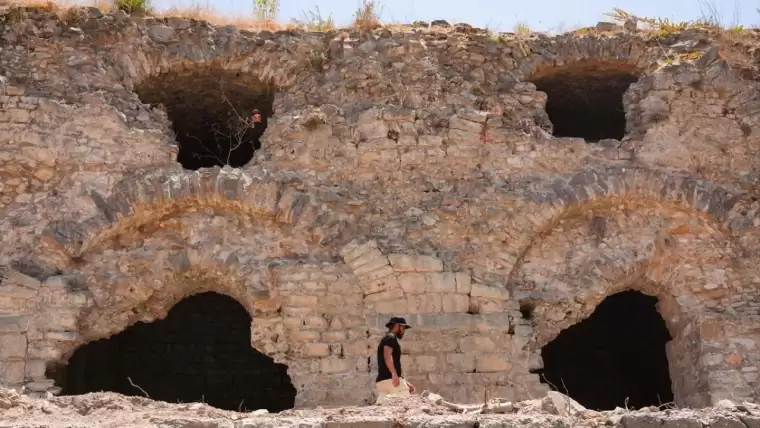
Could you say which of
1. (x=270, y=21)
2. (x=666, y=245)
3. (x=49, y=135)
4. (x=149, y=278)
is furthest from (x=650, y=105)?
(x=49, y=135)

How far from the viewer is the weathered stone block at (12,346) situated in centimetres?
812

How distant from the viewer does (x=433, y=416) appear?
546 centimetres

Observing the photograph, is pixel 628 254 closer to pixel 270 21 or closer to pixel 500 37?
pixel 500 37

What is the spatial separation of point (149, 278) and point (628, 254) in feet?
15.8

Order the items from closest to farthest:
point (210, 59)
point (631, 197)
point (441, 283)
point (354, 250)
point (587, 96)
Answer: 1. point (441, 283)
2. point (354, 250)
3. point (631, 197)
4. point (210, 59)
5. point (587, 96)

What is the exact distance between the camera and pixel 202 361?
1233 cm

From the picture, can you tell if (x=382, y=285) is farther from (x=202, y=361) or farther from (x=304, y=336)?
(x=202, y=361)

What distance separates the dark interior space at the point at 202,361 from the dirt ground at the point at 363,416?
594 centimetres

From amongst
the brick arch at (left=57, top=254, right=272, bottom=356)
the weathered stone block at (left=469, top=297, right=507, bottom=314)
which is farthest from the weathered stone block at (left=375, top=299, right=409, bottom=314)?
the brick arch at (left=57, top=254, right=272, bottom=356)

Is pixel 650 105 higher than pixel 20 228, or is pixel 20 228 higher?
pixel 650 105

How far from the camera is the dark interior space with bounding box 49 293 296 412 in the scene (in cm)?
1197

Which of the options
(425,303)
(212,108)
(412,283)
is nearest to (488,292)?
(425,303)

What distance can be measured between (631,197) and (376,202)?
2.70 m

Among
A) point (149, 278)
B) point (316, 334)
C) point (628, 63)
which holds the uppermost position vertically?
point (628, 63)
